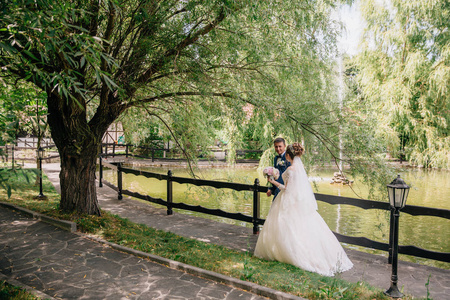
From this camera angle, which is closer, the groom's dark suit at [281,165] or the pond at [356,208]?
the groom's dark suit at [281,165]

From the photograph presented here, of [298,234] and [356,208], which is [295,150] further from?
[356,208]

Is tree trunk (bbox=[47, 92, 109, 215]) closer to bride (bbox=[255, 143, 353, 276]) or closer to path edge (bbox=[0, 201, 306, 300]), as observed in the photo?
path edge (bbox=[0, 201, 306, 300])

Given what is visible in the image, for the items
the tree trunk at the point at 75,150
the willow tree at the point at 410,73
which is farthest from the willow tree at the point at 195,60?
the willow tree at the point at 410,73

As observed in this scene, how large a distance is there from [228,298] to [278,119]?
3.54m

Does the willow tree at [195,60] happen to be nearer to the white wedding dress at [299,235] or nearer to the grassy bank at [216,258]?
the grassy bank at [216,258]

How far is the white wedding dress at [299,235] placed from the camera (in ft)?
16.9

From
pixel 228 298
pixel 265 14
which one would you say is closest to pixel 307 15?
pixel 265 14

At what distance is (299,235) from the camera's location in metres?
5.25

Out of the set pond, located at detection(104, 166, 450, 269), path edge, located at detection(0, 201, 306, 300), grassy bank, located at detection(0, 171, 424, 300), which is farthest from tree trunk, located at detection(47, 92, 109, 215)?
pond, located at detection(104, 166, 450, 269)

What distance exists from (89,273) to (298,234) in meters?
3.17

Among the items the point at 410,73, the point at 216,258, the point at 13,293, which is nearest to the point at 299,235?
the point at 216,258

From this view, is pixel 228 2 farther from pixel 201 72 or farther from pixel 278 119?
pixel 278 119

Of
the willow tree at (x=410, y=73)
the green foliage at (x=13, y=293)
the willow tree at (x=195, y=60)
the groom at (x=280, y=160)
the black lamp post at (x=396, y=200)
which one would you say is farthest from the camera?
the willow tree at (x=410, y=73)

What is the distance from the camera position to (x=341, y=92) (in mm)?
7176
